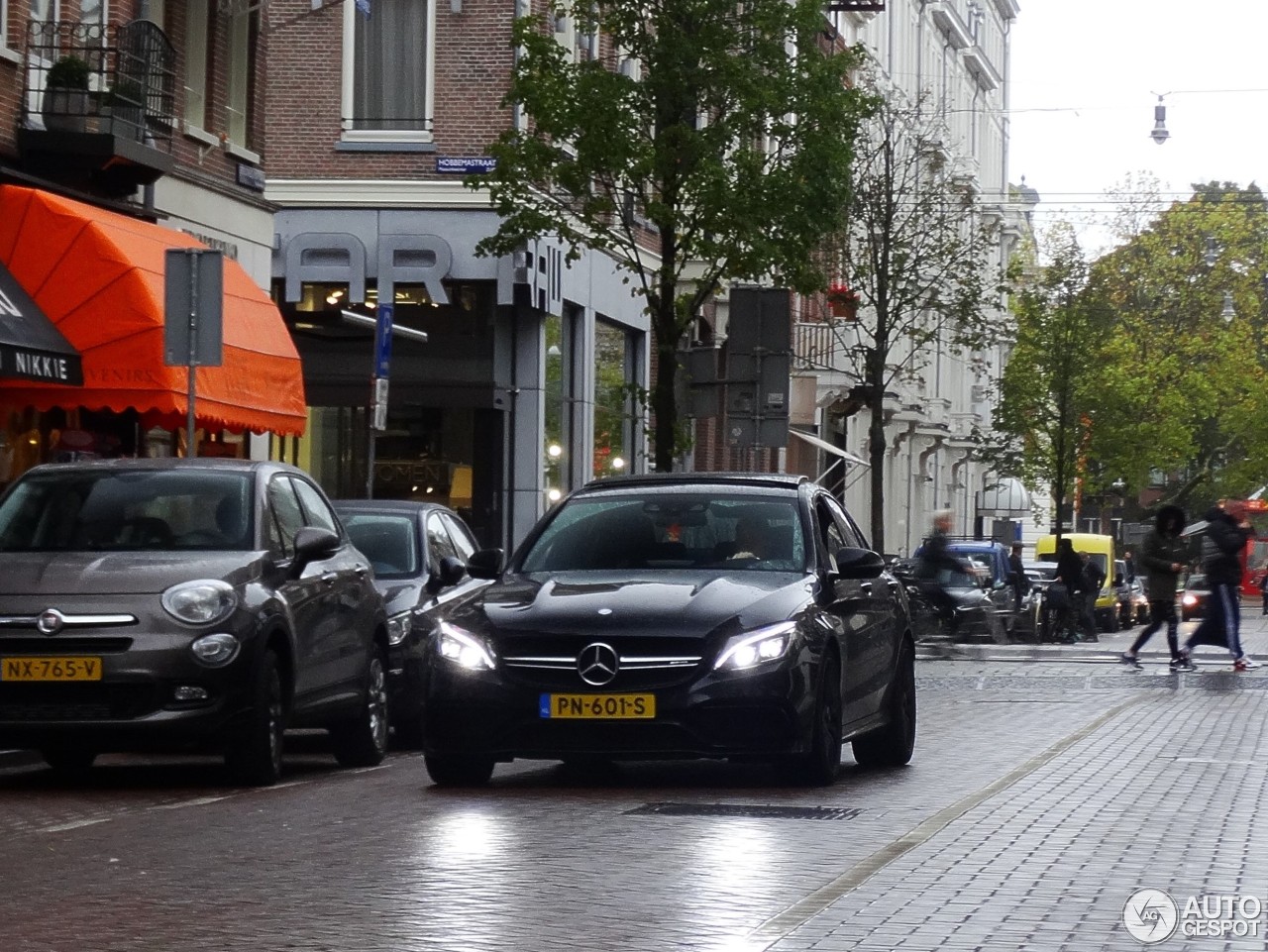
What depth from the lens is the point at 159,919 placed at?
848 cm

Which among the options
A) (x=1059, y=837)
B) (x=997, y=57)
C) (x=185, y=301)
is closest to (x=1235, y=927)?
(x=1059, y=837)

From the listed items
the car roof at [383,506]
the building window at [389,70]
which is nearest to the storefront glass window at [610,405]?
the building window at [389,70]

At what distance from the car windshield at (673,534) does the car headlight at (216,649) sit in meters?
1.68

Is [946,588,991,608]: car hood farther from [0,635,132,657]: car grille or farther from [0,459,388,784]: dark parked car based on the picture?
[0,635,132,657]: car grille

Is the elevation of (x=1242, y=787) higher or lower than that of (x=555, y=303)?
lower

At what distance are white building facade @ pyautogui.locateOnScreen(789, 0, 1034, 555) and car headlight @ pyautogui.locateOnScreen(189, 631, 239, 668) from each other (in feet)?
123

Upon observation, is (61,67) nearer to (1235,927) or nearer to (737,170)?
(737,170)

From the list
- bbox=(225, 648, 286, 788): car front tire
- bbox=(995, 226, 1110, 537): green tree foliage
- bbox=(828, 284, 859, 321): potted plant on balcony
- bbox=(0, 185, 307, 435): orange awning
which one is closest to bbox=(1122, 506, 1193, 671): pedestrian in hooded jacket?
bbox=(0, 185, 307, 435): orange awning

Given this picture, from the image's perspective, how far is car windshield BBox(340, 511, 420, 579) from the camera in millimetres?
18062

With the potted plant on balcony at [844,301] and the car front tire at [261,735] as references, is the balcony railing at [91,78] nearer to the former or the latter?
the car front tire at [261,735]

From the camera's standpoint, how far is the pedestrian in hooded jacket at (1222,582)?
29.4 m

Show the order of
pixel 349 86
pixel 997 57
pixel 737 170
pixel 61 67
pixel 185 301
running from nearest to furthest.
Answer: pixel 185 301
pixel 61 67
pixel 737 170
pixel 349 86
pixel 997 57

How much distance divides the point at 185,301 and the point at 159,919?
1064 centimetres

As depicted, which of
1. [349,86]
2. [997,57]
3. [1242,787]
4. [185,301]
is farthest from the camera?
[997,57]
